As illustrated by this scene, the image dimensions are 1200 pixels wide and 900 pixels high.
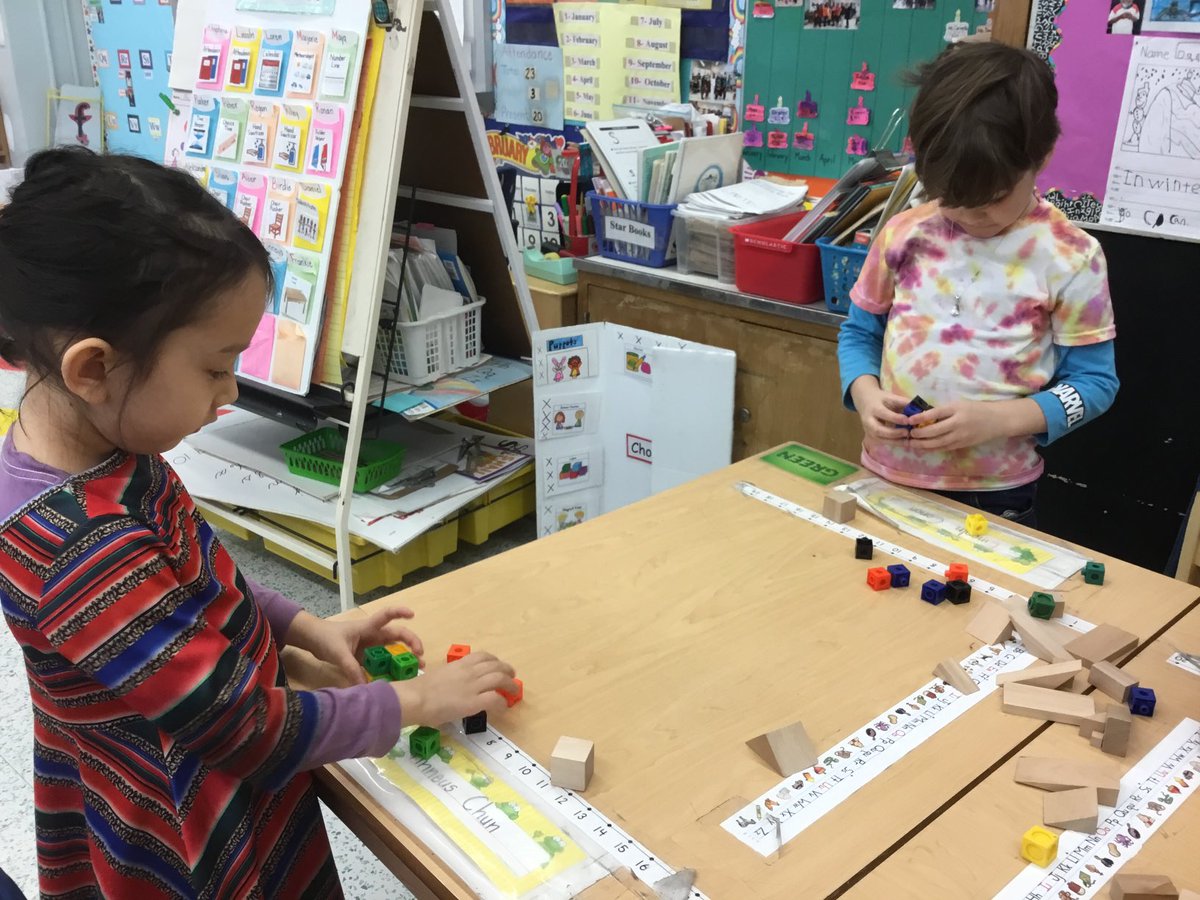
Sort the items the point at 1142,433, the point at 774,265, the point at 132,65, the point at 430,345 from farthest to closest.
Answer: the point at 132,65
the point at 430,345
the point at 774,265
the point at 1142,433

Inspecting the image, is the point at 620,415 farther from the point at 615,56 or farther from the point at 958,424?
the point at 958,424

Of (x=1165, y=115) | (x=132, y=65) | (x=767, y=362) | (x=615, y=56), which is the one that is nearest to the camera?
(x=1165, y=115)

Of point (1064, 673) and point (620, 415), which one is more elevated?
point (1064, 673)

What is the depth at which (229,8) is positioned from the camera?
2.43 m

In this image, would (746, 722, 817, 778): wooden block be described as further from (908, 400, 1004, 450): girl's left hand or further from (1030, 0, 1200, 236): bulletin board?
(1030, 0, 1200, 236): bulletin board

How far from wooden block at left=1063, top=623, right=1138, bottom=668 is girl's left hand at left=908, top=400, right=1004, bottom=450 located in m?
0.35

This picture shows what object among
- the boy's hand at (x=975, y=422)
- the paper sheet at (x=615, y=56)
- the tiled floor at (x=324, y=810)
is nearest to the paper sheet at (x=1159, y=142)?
the boy's hand at (x=975, y=422)

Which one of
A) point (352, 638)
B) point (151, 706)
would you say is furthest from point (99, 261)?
point (352, 638)

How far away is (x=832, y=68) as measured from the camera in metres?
2.56

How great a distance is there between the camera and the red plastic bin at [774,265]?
2180 millimetres

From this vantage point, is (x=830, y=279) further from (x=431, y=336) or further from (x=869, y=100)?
(x=431, y=336)

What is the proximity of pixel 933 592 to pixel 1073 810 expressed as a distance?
365 mm

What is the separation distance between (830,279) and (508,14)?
1.84m

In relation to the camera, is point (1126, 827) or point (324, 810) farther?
point (324, 810)
